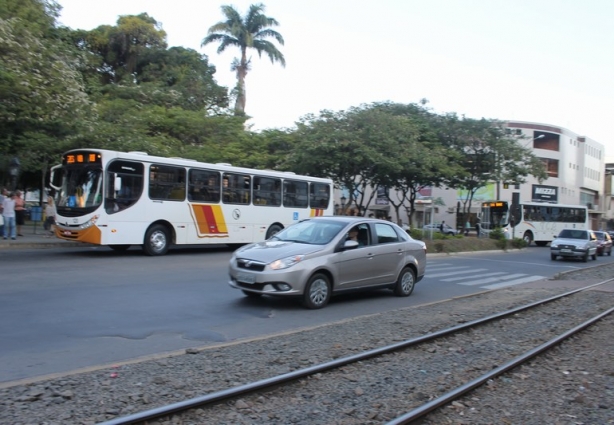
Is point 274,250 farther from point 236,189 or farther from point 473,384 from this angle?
point 236,189

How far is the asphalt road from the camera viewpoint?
22.6ft

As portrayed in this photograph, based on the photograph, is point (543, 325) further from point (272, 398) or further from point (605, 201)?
point (605, 201)

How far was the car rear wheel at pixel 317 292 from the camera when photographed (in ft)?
33.2

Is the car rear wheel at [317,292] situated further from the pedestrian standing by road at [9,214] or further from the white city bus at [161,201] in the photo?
the pedestrian standing by road at [9,214]

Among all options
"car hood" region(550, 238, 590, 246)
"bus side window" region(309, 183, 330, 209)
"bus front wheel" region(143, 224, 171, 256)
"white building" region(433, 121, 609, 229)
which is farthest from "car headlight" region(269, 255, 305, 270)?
"white building" region(433, 121, 609, 229)

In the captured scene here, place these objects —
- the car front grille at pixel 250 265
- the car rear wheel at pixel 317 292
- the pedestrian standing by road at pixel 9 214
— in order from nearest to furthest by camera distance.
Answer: the car front grille at pixel 250 265 → the car rear wheel at pixel 317 292 → the pedestrian standing by road at pixel 9 214

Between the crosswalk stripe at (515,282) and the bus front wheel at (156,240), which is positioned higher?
the bus front wheel at (156,240)

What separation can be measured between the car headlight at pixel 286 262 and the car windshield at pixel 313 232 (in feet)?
2.49

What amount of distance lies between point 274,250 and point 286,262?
48cm

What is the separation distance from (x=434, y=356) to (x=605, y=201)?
93.2 metres

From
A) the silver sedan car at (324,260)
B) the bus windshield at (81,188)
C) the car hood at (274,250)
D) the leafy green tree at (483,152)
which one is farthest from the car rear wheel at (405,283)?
the leafy green tree at (483,152)

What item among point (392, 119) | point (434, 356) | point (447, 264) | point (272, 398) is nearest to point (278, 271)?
point (434, 356)

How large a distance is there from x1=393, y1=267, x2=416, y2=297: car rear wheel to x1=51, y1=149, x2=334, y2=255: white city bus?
8899mm

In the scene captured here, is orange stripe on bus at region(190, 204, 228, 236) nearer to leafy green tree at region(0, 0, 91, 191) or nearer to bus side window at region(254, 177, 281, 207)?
bus side window at region(254, 177, 281, 207)
